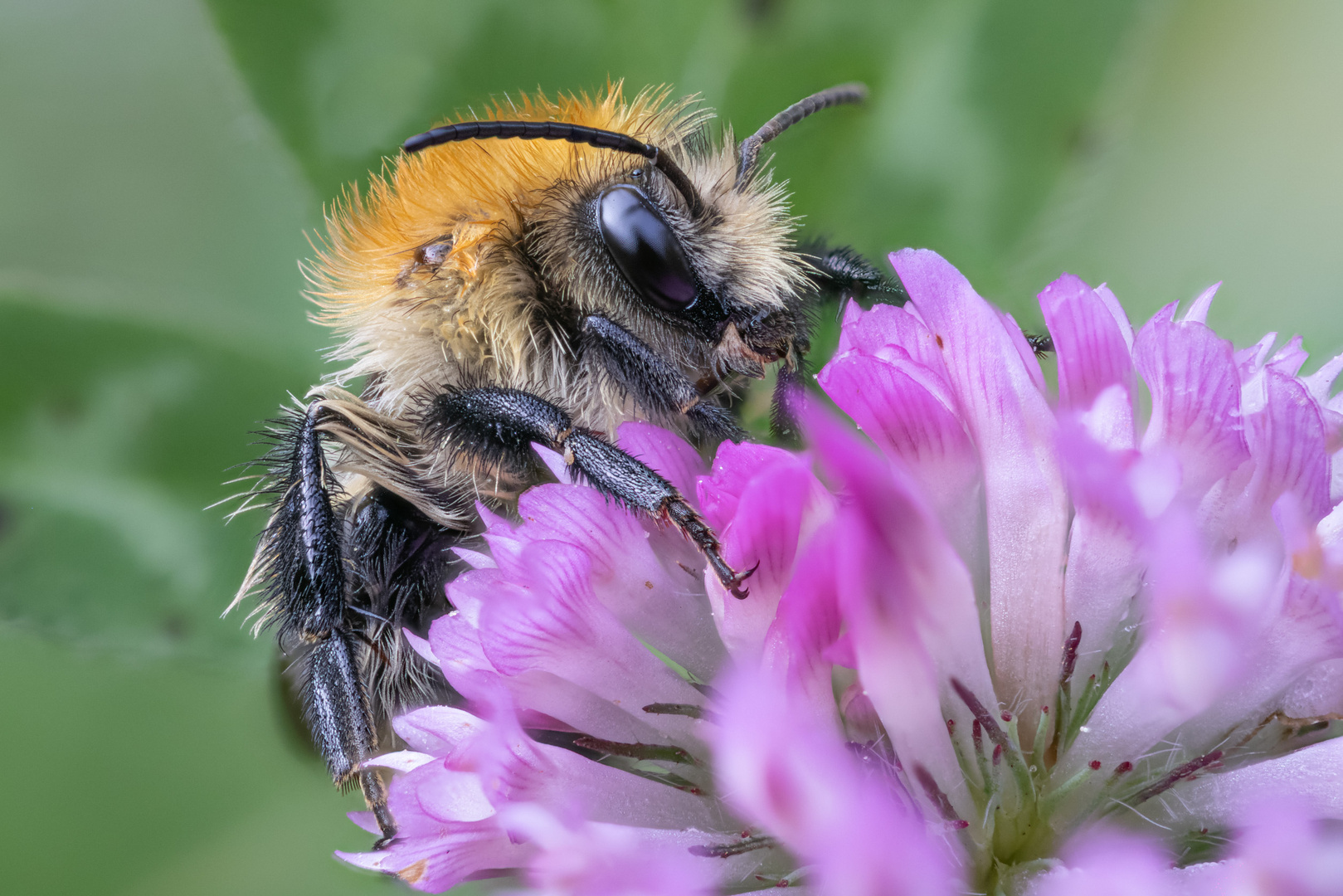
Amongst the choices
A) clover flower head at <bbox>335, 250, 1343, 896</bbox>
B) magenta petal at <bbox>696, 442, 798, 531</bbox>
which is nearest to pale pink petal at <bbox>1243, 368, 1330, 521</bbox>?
clover flower head at <bbox>335, 250, 1343, 896</bbox>

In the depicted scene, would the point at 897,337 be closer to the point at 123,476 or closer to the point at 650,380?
the point at 650,380

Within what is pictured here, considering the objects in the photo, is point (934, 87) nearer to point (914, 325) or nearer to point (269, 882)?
point (914, 325)

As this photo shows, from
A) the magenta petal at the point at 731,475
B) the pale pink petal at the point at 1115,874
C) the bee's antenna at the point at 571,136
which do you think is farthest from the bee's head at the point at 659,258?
the pale pink petal at the point at 1115,874

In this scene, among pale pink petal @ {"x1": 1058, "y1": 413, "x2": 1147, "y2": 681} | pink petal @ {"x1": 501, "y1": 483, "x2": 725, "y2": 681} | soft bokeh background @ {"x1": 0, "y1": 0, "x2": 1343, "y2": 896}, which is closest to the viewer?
pale pink petal @ {"x1": 1058, "y1": 413, "x2": 1147, "y2": 681}

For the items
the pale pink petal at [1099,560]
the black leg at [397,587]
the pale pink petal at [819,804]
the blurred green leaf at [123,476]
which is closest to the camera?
the pale pink petal at [819,804]

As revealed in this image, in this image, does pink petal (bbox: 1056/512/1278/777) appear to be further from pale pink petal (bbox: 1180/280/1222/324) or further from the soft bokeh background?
the soft bokeh background

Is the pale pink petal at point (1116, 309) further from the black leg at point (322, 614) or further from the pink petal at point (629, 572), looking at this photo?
the black leg at point (322, 614)

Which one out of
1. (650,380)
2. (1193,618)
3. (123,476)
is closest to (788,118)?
(650,380)
